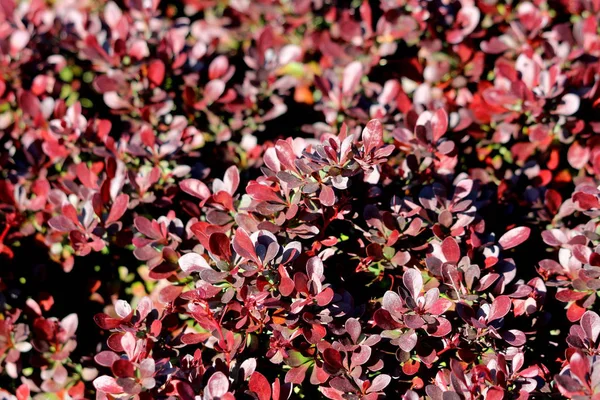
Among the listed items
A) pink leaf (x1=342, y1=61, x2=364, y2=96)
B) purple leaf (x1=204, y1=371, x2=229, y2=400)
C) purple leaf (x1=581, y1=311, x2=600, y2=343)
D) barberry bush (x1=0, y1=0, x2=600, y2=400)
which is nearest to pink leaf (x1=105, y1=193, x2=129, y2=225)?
barberry bush (x1=0, y1=0, x2=600, y2=400)

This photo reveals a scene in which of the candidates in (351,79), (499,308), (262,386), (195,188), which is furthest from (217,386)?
(351,79)

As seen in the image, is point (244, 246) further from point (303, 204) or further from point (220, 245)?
point (303, 204)

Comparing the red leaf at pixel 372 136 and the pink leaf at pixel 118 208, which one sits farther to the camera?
the pink leaf at pixel 118 208

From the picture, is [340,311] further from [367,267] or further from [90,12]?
[90,12]

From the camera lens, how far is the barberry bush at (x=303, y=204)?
152 cm

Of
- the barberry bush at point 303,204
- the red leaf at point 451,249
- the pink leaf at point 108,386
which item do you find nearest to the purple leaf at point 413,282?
the barberry bush at point 303,204

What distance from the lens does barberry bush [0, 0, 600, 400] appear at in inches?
60.0

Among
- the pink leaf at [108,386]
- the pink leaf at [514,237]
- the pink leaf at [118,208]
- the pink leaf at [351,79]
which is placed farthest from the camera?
the pink leaf at [351,79]

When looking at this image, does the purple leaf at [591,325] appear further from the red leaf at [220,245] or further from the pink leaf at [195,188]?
the pink leaf at [195,188]

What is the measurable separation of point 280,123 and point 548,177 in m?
1.10

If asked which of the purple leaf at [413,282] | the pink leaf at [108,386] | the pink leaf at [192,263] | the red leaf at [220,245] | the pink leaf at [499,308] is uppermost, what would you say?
the red leaf at [220,245]

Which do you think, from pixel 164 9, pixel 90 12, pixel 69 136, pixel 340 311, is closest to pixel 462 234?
pixel 340 311

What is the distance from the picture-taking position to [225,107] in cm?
234

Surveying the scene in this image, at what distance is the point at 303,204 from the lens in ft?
5.34
